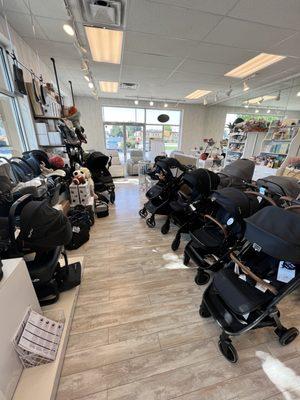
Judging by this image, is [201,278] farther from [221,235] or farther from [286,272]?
[286,272]

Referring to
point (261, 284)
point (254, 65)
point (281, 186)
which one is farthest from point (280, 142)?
point (261, 284)

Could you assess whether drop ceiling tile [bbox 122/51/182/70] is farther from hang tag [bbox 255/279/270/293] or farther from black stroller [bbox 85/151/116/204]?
hang tag [bbox 255/279/270/293]

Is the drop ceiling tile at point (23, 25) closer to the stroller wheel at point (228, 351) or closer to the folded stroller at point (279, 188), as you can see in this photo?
the folded stroller at point (279, 188)

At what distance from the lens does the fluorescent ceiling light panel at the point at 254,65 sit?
3244mm

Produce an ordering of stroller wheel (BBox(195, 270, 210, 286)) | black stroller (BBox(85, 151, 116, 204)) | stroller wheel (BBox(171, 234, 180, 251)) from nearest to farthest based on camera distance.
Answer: stroller wheel (BBox(195, 270, 210, 286)) → stroller wheel (BBox(171, 234, 180, 251)) → black stroller (BBox(85, 151, 116, 204))

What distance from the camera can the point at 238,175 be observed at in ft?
9.02

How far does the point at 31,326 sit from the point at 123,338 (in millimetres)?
699

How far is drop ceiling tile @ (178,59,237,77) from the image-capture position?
359cm

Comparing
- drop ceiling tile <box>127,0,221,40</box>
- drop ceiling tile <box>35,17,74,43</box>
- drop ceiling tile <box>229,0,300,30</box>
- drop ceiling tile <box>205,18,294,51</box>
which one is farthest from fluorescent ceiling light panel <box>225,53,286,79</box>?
drop ceiling tile <box>35,17,74,43</box>

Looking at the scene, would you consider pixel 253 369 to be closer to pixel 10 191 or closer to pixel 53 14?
pixel 10 191

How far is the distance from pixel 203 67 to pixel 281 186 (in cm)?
310

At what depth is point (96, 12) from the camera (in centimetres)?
214

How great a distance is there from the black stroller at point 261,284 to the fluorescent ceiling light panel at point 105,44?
3210mm

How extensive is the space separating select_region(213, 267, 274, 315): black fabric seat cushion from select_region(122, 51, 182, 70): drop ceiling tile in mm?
3855
